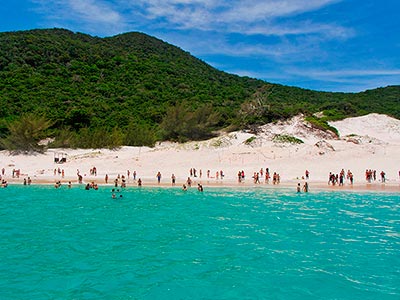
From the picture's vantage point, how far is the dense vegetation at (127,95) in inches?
2155

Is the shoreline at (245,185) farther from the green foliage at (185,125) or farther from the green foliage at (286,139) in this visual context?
the green foliage at (185,125)

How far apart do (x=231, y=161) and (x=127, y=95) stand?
37533 mm

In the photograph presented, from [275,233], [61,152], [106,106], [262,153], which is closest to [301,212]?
[275,233]

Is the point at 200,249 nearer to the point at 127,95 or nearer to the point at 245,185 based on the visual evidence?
the point at 245,185

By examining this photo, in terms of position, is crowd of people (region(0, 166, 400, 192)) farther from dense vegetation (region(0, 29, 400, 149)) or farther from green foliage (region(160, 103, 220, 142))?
green foliage (region(160, 103, 220, 142))

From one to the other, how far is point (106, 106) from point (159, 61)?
120ft

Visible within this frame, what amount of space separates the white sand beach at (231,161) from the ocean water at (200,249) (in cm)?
1019

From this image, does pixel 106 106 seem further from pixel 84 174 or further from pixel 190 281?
pixel 190 281

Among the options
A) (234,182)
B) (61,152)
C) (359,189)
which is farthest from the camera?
(61,152)

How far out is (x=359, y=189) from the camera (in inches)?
1208

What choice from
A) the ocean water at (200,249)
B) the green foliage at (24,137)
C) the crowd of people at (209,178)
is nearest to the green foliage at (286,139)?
the crowd of people at (209,178)

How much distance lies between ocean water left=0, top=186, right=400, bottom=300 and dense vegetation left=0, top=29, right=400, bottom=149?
2897cm

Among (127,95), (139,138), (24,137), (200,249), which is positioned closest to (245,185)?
(200,249)

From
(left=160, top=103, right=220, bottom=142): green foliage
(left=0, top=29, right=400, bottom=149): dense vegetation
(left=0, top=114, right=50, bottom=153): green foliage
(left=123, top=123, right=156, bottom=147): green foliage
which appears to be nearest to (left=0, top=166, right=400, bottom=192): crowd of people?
(left=0, top=114, right=50, bottom=153): green foliage
